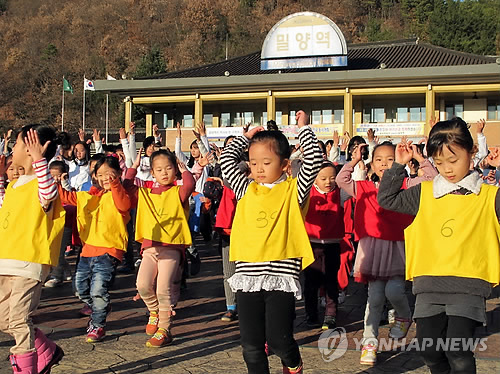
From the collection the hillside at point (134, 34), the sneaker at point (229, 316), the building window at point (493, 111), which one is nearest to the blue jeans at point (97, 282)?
the sneaker at point (229, 316)

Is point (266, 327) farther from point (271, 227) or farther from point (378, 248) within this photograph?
point (378, 248)

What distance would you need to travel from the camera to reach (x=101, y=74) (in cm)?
7156

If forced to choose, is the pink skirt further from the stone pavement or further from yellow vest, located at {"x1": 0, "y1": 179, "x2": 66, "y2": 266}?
yellow vest, located at {"x1": 0, "y1": 179, "x2": 66, "y2": 266}

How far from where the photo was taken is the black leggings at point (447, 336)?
3174 millimetres

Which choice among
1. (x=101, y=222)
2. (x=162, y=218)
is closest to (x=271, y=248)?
(x=162, y=218)

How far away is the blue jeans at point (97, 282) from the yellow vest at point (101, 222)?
150mm

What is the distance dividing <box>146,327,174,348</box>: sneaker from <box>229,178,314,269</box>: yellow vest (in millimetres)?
1570

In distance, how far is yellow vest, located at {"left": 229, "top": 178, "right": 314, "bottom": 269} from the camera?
12.2 feet

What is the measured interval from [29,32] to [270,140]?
289ft

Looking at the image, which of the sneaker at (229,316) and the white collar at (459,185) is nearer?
the white collar at (459,185)

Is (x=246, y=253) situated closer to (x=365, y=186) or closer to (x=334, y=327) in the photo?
(x=365, y=186)

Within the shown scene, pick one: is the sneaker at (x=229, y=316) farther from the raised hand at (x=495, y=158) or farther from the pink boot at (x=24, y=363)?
the raised hand at (x=495, y=158)

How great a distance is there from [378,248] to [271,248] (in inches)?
68.3

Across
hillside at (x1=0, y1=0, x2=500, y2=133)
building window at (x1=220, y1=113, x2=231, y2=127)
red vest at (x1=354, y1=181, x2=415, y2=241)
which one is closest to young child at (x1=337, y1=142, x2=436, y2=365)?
red vest at (x1=354, y1=181, x2=415, y2=241)
